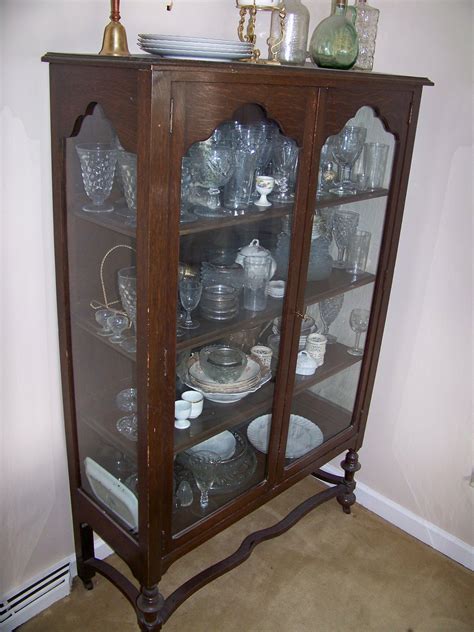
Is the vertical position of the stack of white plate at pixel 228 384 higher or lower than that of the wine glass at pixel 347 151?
lower

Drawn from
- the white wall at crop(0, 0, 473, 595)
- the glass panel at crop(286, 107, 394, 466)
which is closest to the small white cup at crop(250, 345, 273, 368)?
the glass panel at crop(286, 107, 394, 466)

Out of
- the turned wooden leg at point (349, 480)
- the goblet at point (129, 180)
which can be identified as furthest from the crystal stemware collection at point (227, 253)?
the turned wooden leg at point (349, 480)

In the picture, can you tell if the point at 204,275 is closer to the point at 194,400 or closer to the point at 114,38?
the point at 194,400

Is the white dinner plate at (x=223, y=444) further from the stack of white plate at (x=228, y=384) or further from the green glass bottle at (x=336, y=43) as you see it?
the green glass bottle at (x=336, y=43)

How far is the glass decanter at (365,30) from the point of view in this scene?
1550 millimetres

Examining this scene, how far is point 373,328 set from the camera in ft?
5.87

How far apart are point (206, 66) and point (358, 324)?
1.00 meters

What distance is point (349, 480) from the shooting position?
6.82ft

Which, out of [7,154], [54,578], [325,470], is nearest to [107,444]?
[54,578]

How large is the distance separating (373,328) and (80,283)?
0.91m

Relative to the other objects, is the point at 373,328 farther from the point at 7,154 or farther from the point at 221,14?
the point at 7,154

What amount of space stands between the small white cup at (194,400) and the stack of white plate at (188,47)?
763 mm

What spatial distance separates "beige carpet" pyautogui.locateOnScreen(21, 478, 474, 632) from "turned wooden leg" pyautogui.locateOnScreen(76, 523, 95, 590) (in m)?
0.05

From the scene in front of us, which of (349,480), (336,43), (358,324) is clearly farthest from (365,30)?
(349,480)
